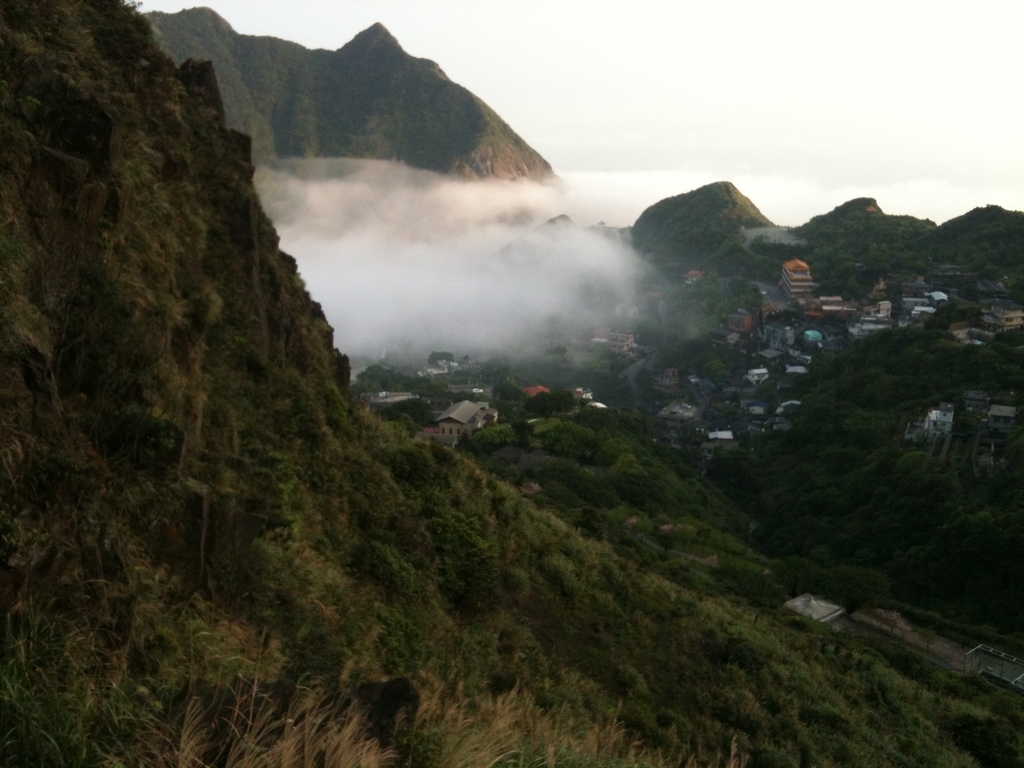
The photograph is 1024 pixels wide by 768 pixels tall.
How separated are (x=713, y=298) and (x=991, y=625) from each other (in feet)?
184

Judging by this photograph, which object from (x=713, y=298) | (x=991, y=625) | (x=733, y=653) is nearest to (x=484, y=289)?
(x=713, y=298)

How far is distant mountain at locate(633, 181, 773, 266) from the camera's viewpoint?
326 ft

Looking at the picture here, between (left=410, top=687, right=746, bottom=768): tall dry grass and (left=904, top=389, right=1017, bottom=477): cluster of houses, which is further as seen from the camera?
(left=904, top=389, right=1017, bottom=477): cluster of houses

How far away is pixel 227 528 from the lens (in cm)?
582

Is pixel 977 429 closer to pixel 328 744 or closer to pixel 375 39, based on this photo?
pixel 328 744

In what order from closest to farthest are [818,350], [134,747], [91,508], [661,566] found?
[134,747] < [91,508] < [661,566] < [818,350]

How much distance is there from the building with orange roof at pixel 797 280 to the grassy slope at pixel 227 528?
61600 millimetres

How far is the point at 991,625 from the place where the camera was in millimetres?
25500

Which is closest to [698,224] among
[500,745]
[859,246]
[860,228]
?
[860,228]

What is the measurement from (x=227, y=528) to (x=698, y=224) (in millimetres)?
105937

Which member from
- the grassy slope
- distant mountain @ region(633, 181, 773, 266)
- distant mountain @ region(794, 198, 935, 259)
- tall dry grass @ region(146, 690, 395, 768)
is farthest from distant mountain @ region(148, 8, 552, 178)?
tall dry grass @ region(146, 690, 395, 768)

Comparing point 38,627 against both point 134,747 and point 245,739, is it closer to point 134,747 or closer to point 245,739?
point 134,747

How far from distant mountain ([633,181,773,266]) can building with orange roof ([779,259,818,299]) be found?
47.3 feet

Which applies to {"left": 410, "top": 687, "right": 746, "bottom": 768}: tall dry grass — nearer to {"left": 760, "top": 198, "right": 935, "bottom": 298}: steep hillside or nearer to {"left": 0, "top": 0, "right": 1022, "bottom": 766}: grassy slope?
{"left": 0, "top": 0, "right": 1022, "bottom": 766}: grassy slope
